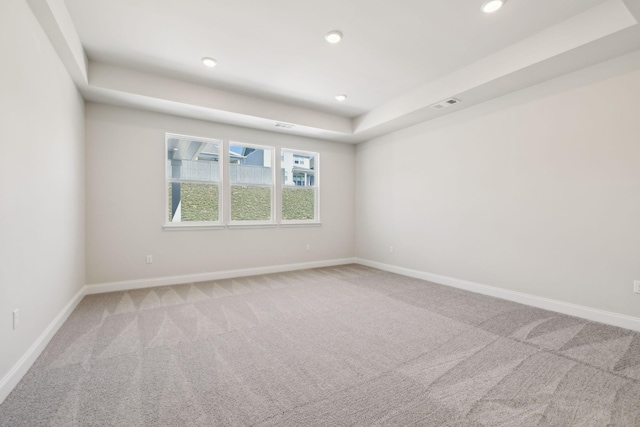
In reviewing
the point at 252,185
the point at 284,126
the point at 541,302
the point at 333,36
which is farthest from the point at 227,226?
the point at 541,302

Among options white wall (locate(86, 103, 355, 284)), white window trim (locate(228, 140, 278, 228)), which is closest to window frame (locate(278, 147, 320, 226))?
white window trim (locate(228, 140, 278, 228))

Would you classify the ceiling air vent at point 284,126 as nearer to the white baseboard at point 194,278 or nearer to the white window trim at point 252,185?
the white window trim at point 252,185

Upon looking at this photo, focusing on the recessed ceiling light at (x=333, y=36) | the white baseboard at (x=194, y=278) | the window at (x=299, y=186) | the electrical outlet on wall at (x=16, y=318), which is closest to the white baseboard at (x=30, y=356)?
the electrical outlet on wall at (x=16, y=318)

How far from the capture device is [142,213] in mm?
4125

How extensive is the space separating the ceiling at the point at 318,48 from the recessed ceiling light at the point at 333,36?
71 mm

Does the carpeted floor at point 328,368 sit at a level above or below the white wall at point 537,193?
below

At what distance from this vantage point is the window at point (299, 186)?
5.47 meters

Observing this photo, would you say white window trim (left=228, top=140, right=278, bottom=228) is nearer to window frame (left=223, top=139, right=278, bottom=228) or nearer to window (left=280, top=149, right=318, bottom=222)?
window frame (left=223, top=139, right=278, bottom=228)

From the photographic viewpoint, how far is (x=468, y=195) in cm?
403

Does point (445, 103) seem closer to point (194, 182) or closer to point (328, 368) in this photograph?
point (328, 368)

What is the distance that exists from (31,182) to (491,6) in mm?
4028

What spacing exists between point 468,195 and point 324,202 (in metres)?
2.73

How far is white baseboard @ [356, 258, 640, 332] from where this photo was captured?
2.70 m

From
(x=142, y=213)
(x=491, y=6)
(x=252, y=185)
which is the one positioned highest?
(x=491, y=6)
